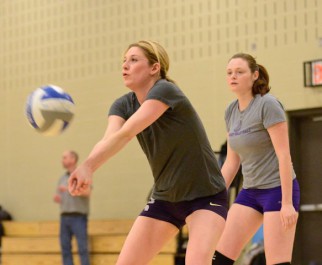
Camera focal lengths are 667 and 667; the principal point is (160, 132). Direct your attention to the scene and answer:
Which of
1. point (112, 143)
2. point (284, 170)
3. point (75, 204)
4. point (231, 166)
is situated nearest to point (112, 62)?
point (75, 204)

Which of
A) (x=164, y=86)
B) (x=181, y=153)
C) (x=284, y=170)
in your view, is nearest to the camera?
(x=164, y=86)

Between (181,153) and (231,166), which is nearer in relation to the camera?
(181,153)

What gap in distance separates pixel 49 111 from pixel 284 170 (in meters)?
1.43

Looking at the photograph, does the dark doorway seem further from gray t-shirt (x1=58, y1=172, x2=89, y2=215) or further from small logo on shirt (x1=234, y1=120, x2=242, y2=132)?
small logo on shirt (x1=234, y1=120, x2=242, y2=132)

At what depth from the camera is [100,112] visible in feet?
34.3

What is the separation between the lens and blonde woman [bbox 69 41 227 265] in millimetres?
3334

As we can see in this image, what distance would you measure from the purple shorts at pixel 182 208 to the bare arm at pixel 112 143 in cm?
48

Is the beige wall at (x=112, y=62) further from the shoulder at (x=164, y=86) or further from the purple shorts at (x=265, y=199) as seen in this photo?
the shoulder at (x=164, y=86)

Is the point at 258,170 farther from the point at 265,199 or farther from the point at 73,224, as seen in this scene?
the point at 73,224

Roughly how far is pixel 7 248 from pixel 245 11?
16.5 feet

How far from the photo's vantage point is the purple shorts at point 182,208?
341 cm

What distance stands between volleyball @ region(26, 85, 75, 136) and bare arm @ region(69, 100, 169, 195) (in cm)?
68

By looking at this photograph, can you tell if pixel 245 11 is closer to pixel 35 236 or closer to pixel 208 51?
pixel 208 51

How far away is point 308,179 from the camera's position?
8633 mm
